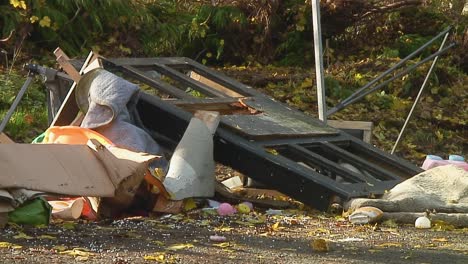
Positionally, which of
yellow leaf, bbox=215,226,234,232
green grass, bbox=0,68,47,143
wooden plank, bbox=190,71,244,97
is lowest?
green grass, bbox=0,68,47,143

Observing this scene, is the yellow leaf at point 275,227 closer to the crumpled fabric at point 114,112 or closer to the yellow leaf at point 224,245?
the yellow leaf at point 224,245

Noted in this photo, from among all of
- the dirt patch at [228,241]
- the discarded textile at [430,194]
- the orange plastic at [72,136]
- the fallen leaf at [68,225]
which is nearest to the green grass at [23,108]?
the orange plastic at [72,136]

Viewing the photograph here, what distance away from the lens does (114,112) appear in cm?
802

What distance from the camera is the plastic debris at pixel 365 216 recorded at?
732 cm

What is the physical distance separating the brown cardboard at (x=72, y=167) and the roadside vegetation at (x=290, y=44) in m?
4.22

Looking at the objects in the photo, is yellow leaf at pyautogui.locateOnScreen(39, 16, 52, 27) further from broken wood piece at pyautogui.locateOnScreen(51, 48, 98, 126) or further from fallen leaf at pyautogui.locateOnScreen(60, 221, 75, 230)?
fallen leaf at pyautogui.locateOnScreen(60, 221, 75, 230)

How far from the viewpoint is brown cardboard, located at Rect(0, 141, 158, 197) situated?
6871 mm

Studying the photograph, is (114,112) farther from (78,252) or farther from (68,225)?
(78,252)

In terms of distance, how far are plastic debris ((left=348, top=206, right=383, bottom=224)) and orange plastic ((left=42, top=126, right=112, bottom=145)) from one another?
1.69 metres

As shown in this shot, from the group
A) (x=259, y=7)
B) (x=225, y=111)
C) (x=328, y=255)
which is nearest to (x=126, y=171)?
(x=328, y=255)

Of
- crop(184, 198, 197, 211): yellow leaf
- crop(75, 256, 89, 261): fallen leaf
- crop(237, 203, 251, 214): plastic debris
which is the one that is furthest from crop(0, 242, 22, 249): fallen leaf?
crop(237, 203, 251, 214): plastic debris

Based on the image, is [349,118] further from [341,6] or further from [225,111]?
[225,111]

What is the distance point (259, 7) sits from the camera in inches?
534

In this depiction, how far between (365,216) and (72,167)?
1.82 m
